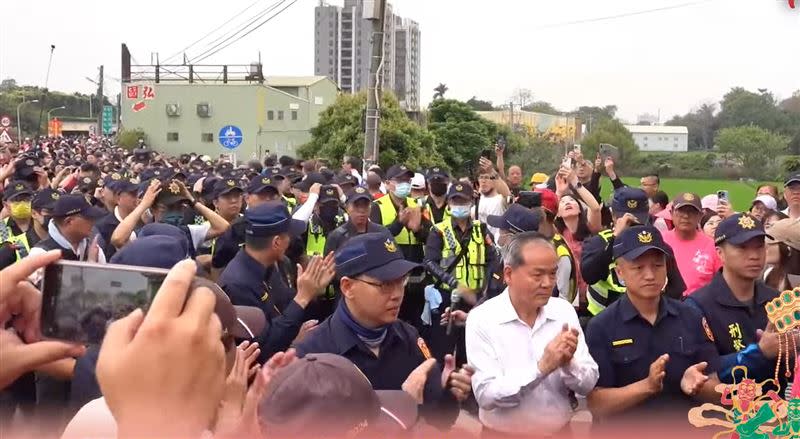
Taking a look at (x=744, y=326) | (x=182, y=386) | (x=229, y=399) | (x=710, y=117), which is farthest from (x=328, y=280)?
(x=710, y=117)

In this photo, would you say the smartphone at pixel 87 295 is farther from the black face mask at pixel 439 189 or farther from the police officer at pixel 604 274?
the black face mask at pixel 439 189

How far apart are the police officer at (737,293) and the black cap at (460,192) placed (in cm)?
328

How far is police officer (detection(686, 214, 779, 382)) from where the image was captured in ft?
13.9

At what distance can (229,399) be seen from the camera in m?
2.33

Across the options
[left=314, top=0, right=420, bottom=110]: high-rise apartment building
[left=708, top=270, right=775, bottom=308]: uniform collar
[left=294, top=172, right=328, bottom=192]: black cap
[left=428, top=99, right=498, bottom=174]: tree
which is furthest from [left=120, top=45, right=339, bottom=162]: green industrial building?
[left=314, top=0, right=420, bottom=110]: high-rise apartment building

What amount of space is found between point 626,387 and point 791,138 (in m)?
19.3

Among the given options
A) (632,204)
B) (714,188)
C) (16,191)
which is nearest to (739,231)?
(632,204)

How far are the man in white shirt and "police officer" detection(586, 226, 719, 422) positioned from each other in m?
0.19

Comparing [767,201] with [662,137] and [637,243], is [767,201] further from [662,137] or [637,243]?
[662,137]

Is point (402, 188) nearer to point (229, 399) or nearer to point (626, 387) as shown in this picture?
point (626, 387)

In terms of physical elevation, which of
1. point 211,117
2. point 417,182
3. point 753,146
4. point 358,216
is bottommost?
point 358,216

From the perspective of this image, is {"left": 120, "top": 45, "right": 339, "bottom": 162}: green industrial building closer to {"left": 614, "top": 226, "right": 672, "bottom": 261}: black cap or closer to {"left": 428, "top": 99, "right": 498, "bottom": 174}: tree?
{"left": 428, "top": 99, "right": 498, "bottom": 174}: tree

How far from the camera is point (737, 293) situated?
14.4ft

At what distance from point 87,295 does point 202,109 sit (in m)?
47.2
